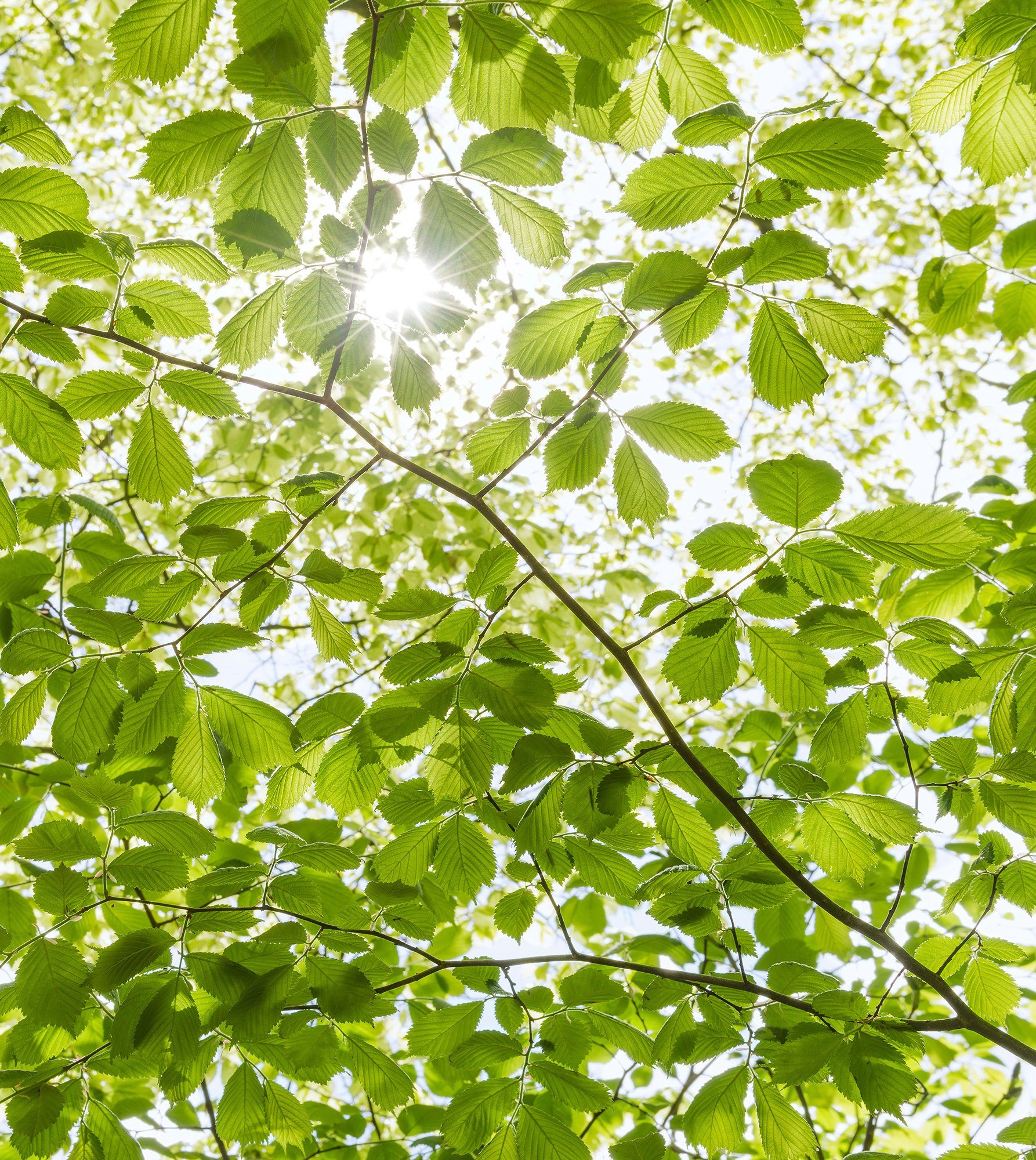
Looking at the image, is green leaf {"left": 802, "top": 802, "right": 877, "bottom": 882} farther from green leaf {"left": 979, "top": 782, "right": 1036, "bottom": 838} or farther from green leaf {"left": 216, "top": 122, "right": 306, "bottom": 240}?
green leaf {"left": 216, "top": 122, "right": 306, "bottom": 240}

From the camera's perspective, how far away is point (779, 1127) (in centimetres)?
125

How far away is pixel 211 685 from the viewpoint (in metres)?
1.24

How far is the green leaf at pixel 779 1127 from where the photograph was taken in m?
1.24

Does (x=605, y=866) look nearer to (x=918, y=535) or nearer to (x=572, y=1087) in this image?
(x=572, y=1087)

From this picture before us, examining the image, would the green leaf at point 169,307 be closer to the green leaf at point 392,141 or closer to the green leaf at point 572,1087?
the green leaf at point 392,141

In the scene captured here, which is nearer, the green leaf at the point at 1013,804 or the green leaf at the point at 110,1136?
the green leaf at the point at 1013,804

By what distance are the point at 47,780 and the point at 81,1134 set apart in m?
0.84

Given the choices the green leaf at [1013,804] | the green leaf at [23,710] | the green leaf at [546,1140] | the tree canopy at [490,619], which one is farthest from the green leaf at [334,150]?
the green leaf at [546,1140]

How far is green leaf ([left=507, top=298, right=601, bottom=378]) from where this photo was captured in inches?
41.3

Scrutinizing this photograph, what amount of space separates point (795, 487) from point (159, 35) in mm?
911

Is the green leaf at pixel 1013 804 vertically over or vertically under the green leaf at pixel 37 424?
under

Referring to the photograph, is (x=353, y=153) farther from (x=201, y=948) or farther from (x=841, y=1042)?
(x=201, y=948)

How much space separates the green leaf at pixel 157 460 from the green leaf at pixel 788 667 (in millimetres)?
922

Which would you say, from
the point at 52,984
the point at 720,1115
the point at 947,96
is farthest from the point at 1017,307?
the point at 52,984
